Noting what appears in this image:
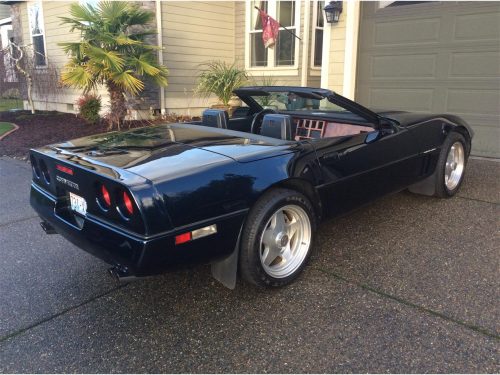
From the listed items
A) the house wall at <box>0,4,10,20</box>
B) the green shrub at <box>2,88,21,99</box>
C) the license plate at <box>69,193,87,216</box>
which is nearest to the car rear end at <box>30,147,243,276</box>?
the license plate at <box>69,193,87,216</box>

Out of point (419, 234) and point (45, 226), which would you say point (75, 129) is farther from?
point (419, 234)

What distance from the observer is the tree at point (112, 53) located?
7.78 m

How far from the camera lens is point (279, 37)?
9922 mm

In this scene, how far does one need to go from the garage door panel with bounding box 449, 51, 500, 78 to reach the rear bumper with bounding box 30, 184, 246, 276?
16.6ft

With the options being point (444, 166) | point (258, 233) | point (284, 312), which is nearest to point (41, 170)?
point (258, 233)

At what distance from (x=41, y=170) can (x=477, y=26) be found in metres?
5.83

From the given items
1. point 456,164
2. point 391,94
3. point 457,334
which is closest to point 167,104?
point 391,94

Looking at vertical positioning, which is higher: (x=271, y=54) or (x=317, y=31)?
(x=317, y=31)

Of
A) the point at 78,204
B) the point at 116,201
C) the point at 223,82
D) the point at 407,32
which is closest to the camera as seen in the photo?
the point at 116,201

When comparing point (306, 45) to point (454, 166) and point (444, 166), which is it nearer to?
point (454, 166)

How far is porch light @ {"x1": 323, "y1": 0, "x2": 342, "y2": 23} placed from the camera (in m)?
6.96

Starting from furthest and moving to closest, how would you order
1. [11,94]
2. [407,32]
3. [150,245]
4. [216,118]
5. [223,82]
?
1. [11,94]
2. [223,82]
3. [407,32]
4. [216,118]
5. [150,245]

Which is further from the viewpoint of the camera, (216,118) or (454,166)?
(454,166)

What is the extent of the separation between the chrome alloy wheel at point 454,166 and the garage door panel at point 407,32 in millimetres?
2616
